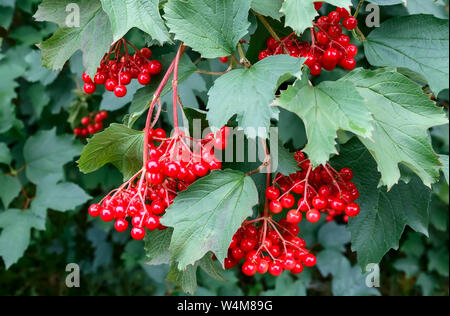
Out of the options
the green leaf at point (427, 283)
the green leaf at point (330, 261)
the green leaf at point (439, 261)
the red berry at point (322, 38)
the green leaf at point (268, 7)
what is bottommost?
the green leaf at point (427, 283)

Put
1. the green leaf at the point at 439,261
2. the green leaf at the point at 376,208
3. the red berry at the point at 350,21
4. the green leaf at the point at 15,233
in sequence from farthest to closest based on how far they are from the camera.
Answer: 1. the green leaf at the point at 439,261
2. the green leaf at the point at 15,233
3. the green leaf at the point at 376,208
4. the red berry at the point at 350,21

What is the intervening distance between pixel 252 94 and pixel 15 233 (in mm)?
1406

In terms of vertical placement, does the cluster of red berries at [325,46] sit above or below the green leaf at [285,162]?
above

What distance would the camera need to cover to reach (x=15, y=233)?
5.80 ft

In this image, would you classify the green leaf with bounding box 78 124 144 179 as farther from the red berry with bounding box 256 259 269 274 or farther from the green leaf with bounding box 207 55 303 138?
the red berry with bounding box 256 259 269 274

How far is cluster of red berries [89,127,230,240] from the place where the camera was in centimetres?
83

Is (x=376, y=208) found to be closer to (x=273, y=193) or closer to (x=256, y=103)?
(x=273, y=193)

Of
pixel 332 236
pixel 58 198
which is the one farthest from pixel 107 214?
pixel 332 236

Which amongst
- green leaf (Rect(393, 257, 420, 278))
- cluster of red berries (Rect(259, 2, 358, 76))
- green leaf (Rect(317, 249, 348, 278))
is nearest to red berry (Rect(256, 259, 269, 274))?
cluster of red berries (Rect(259, 2, 358, 76))

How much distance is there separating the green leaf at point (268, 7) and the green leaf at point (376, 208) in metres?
0.39

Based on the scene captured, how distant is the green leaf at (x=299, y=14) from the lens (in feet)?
2.65

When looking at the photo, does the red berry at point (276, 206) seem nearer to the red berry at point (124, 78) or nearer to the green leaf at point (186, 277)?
the green leaf at point (186, 277)

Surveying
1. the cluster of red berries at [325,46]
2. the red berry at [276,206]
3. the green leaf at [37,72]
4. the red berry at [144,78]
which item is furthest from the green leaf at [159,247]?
the green leaf at [37,72]

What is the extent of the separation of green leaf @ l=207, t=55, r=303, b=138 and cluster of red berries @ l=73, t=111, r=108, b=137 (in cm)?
120
